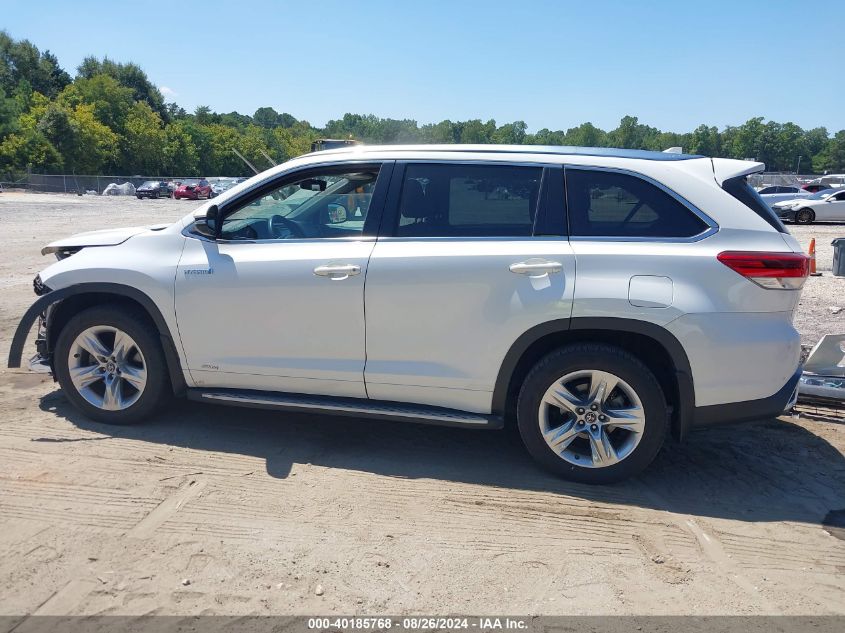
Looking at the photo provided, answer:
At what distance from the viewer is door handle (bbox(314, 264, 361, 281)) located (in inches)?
164

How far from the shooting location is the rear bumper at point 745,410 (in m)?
3.86

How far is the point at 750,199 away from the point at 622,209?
0.74 m

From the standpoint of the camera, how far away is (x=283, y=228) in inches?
179

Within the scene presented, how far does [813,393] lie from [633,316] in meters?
2.44

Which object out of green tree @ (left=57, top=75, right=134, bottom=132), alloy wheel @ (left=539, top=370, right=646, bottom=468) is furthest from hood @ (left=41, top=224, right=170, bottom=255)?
green tree @ (left=57, top=75, right=134, bottom=132)

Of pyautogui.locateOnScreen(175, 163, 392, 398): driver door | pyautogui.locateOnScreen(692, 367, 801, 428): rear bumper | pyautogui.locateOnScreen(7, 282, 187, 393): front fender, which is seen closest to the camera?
pyautogui.locateOnScreen(692, 367, 801, 428): rear bumper

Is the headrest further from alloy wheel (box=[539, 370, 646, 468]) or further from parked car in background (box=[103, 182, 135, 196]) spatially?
parked car in background (box=[103, 182, 135, 196])

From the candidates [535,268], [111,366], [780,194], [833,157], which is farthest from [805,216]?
[833,157]

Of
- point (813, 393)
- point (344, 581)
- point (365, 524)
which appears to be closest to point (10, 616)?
point (344, 581)

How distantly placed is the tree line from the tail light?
60.5 ft

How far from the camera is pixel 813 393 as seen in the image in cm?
528

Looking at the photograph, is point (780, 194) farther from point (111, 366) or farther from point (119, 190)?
point (119, 190)

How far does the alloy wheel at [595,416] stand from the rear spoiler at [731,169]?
4.41ft

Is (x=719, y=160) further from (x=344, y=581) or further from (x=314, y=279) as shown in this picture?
(x=344, y=581)
